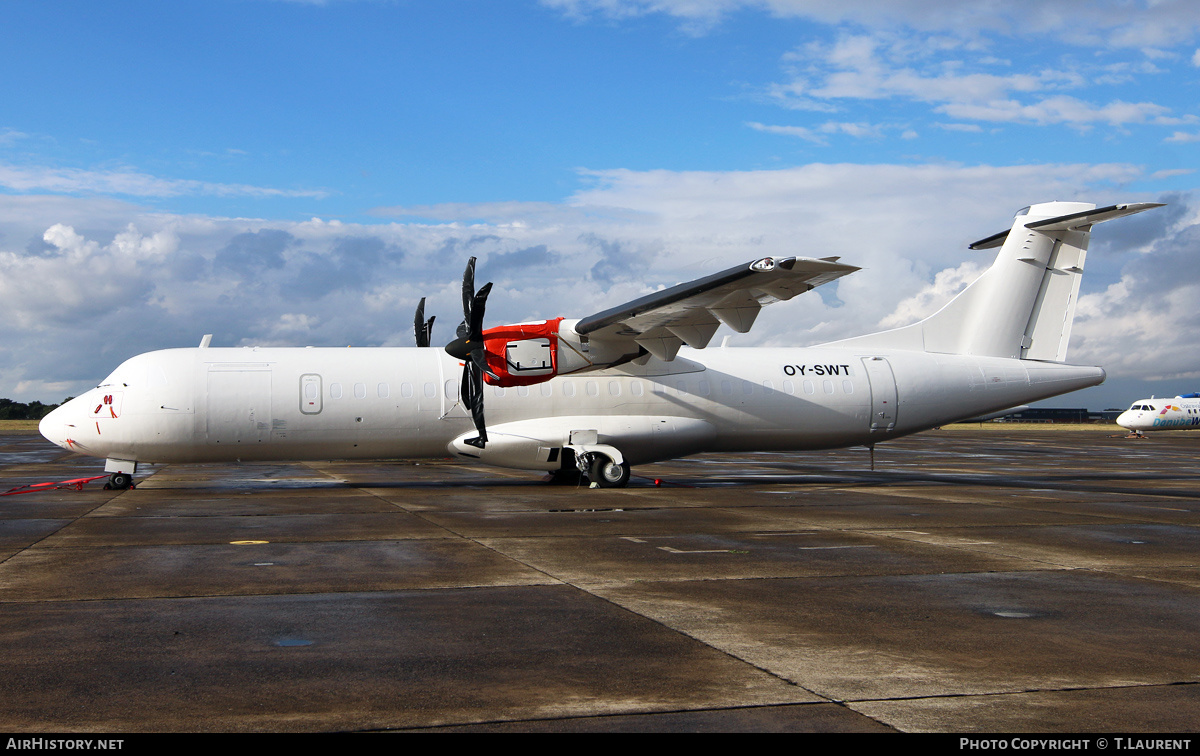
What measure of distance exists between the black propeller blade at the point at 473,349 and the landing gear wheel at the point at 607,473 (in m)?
2.73

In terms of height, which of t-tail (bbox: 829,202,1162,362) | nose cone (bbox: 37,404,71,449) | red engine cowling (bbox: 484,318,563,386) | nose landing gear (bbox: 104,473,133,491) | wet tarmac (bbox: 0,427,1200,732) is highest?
t-tail (bbox: 829,202,1162,362)

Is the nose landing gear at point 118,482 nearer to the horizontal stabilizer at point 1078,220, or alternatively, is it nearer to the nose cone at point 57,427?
the nose cone at point 57,427

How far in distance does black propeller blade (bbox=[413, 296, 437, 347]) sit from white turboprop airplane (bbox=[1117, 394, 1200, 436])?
57732mm

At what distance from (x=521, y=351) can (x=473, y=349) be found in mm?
1057

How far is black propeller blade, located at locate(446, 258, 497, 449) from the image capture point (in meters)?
20.0

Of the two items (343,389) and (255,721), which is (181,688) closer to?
(255,721)

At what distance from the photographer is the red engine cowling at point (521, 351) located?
20312 millimetres

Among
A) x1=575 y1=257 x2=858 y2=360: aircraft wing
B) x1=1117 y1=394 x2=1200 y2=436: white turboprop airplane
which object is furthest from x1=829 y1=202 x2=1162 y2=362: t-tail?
x1=1117 y1=394 x2=1200 y2=436: white turboprop airplane

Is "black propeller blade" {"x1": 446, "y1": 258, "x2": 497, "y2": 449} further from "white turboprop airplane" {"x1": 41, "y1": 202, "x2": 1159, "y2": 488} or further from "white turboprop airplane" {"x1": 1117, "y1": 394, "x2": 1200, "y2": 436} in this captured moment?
"white turboprop airplane" {"x1": 1117, "y1": 394, "x2": 1200, "y2": 436}

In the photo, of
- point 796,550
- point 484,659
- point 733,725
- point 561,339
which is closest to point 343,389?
point 561,339

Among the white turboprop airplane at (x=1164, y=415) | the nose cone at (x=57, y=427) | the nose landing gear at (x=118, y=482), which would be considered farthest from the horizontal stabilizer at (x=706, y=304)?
the white turboprop airplane at (x=1164, y=415)

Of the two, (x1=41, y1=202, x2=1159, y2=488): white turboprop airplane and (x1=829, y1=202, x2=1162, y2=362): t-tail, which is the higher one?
(x1=829, y1=202, x2=1162, y2=362): t-tail

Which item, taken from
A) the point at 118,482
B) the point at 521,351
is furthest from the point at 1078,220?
the point at 118,482

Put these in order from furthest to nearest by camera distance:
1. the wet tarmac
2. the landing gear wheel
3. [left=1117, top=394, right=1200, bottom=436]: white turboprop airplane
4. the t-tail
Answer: [left=1117, top=394, right=1200, bottom=436]: white turboprop airplane → the t-tail → the landing gear wheel → the wet tarmac
